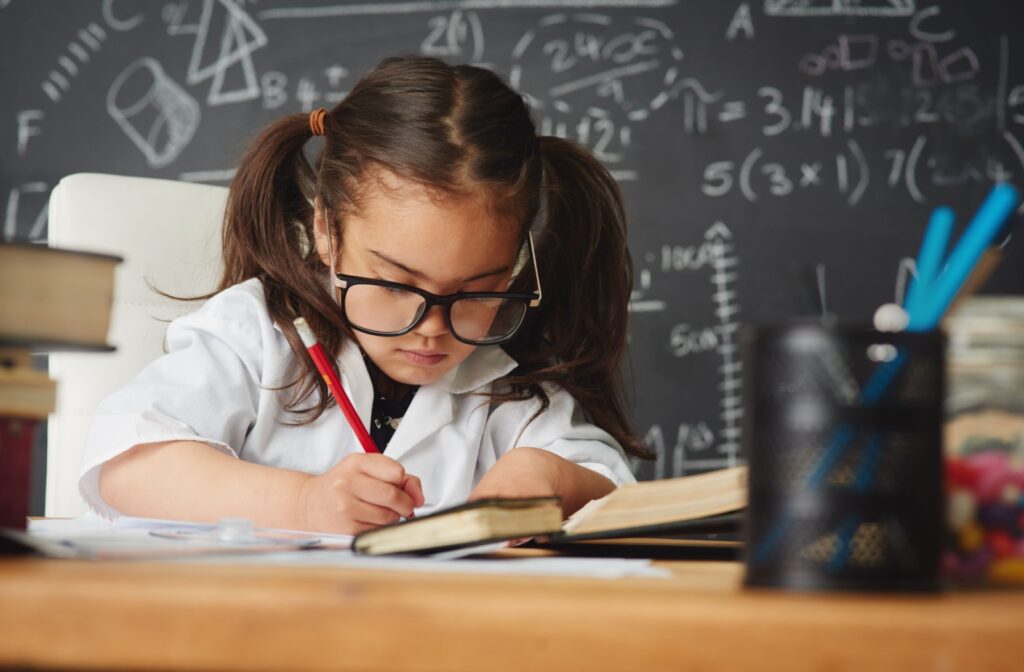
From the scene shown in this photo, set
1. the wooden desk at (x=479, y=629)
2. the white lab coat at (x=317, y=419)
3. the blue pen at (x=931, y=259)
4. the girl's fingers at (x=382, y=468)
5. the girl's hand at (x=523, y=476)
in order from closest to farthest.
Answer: the wooden desk at (x=479, y=629)
the blue pen at (x=931, y=259)
the girl's fingers at (x=382, y=468)
the girl's hand at (x=523, y=476)
the white lab coat at (x=317, y=419)

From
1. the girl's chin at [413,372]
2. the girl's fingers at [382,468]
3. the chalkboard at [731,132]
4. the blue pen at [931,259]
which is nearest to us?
the blue pen at [931,259]

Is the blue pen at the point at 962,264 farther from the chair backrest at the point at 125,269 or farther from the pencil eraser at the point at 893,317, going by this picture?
the chair backrest at the point at 125,269

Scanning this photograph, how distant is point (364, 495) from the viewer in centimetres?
85

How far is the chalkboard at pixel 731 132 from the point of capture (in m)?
2.41

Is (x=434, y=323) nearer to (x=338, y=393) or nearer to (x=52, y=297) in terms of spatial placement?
(x=338, y=393)

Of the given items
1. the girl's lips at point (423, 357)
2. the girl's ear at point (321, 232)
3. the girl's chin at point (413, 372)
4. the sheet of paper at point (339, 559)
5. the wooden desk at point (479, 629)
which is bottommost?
the sheet of paper at point (339, 559)

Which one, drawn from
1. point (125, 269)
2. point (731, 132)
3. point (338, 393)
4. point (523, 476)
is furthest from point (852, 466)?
point (731, 132)

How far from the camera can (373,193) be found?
1268mm

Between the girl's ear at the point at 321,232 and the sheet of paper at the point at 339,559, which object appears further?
the girl's ear at the point at 321,232

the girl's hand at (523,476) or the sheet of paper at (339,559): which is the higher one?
the sheet of paper at (339,559)

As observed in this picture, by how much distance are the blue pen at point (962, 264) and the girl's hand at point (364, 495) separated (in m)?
0.46

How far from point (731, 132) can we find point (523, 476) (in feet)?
5.31

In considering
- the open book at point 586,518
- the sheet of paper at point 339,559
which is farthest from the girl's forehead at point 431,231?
the sheet of paper at point 339,559

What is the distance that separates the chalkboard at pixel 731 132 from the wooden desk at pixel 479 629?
2.06 metres
